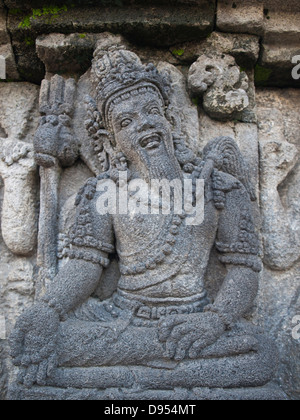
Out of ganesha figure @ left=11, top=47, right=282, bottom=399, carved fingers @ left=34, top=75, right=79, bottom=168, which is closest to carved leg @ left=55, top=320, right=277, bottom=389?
ganesha figure @ left=11, top=47, right=282, bottom=399

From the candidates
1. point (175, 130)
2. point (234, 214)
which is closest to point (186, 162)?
point (175, 130)

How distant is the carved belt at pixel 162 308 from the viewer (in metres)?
2.17

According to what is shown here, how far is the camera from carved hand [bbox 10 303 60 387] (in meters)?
1.96

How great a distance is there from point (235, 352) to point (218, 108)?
1.55 meters

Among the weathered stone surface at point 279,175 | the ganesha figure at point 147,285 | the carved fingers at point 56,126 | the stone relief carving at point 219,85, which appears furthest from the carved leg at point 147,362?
the stone relief carving at point 219,85

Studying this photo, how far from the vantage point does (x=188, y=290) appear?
2.20 m

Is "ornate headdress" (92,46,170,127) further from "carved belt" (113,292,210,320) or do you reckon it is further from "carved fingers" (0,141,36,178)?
"carved belt" (113,292,210,320)

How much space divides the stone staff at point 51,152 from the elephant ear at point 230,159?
92cm

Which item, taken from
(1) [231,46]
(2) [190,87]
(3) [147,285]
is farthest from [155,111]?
(3) [147,285]

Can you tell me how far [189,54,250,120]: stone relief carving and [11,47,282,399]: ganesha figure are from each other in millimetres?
254

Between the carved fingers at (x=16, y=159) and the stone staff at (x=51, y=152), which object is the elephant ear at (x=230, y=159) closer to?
the stone staff at (x=51, y=152)

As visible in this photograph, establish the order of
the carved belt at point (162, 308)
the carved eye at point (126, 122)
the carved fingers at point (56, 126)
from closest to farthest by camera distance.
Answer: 1. the carved belt at point (162, 308)
2. the carved eye at point (126, 122)
3. the carved fingers at point (56, 126)

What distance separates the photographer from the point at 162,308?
2.18 meters

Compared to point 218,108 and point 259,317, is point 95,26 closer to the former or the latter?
point 218,108
